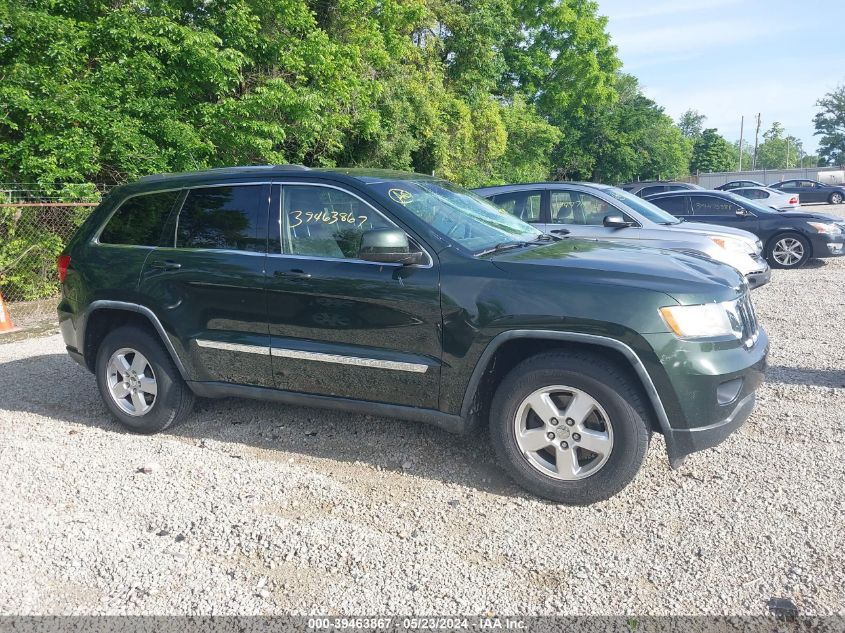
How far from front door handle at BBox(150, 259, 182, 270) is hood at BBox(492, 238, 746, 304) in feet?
7.24

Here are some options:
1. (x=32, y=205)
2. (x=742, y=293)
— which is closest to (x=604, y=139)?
(x=32, y=205)

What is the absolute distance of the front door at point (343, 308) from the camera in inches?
146

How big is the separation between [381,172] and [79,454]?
110 inches

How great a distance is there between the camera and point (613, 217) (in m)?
8.52

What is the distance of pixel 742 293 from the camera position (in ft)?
12.1

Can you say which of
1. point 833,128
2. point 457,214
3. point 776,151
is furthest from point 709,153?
point 457,214

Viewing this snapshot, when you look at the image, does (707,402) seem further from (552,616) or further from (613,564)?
(552,616)

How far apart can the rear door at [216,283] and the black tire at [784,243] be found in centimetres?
1088

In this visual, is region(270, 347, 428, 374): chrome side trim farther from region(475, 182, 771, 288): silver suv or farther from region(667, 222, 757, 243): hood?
region(667, 222, 757, 243): hood

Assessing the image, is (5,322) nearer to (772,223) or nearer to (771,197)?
(772,223)

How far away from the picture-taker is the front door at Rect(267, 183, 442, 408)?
372 centimetres

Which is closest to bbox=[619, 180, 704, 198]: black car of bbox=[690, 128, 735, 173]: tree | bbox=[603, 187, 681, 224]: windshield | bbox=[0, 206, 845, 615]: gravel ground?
bbox=[603, 187, 681, 224]: windshield

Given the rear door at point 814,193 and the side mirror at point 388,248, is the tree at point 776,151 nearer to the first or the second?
the rear door at point 814,193

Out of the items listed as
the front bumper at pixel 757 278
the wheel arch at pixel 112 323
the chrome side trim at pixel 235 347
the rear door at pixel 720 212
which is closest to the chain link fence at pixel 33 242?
the wheel arch at pixel 112 323
